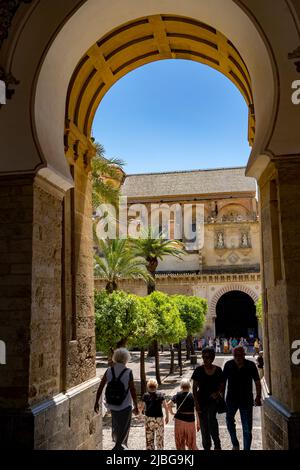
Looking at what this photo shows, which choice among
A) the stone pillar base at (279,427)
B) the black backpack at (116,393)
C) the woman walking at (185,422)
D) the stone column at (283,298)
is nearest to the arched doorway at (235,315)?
the stone pillar base at (279,427)

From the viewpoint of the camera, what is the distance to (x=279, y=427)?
4816 mm

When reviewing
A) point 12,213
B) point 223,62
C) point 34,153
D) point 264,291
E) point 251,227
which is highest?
point 251,227

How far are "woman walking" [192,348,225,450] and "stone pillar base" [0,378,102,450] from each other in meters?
1.70

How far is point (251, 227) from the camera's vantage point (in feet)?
140

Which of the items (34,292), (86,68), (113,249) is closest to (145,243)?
(113,249)

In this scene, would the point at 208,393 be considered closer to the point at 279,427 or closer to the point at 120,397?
the point at 279,427

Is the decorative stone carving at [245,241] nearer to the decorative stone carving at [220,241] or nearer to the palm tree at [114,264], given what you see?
the decorative stone carving at [220,241]

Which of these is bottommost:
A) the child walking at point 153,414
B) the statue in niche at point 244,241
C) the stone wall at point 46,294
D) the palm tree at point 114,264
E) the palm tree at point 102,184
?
the child walking at point 153,414

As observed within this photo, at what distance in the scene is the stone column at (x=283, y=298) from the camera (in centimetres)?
456

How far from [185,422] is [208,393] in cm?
72

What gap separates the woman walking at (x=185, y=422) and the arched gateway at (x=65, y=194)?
0.90 meters

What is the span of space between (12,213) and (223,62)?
4269 millimetres

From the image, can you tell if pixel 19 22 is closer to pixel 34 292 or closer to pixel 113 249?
pixel 34 292

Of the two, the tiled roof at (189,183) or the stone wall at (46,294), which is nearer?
the stone wall at (46,294)
